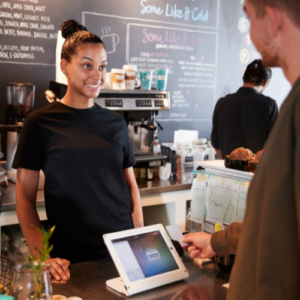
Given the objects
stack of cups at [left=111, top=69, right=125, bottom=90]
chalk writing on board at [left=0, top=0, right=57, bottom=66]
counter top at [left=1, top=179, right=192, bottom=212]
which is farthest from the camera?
chalk writing on board at [left=0, top=0, right=57, bottom=66]

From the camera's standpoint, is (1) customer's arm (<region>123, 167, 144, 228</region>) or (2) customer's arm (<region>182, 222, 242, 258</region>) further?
(1) customer's arm (<region>123, 167, 144, 228</region>)

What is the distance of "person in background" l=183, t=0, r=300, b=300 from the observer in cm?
56

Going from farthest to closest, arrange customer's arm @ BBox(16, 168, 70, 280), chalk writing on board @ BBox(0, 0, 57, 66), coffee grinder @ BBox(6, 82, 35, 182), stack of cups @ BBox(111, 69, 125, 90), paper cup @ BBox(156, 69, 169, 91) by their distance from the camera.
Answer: paper cup @ BBox(156, 69, 169, 91)
chalk writing on board @ BBox(0, 0, 57, 66)
stack of cups @ BBox(111, 69, 125, 90)
coffee grinder @ BBox(6, 82, 35, 182)
customer's arm @ BBox(16, 168, 70, 280)

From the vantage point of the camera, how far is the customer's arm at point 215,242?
1084 mm

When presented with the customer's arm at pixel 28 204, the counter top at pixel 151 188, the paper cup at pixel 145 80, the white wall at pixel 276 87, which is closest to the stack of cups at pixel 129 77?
the paper cup at pixel 145 80

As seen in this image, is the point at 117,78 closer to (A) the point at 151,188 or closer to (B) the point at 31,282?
(A) the point at 151,188

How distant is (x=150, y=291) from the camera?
1.10 meters

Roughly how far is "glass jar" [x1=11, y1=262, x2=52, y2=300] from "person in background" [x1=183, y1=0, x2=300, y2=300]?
43 centimetres

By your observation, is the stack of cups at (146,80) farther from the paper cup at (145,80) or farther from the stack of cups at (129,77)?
the stack of cups at (129,77)

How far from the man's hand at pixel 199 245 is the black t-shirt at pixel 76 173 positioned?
1.33ft

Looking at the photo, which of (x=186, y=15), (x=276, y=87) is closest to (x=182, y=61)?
(x=186, y=15)

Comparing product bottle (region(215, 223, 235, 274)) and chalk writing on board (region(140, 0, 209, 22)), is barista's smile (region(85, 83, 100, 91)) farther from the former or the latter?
chalk writing on board (region(140, 0, 209, 22))

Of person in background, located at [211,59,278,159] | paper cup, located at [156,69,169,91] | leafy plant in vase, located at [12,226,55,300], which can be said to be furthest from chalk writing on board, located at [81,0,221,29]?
leafy plant in vase, located at [12,226,55,300]

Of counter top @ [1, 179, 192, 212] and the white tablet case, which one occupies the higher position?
the white tablet case
